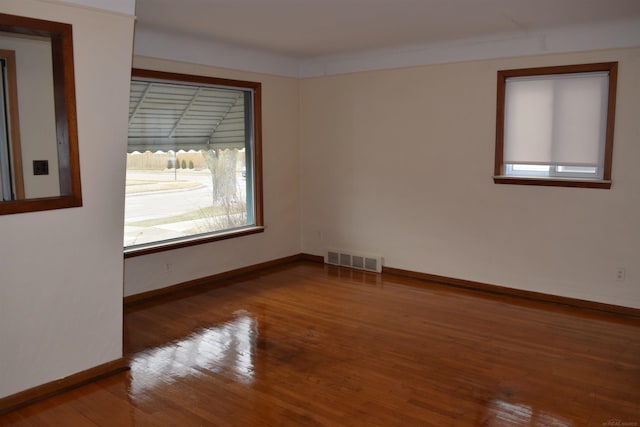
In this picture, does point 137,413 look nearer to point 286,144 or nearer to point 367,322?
point 367,322

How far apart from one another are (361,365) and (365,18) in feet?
9.21

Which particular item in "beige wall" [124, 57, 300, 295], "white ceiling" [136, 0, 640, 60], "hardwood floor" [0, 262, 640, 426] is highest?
"white ceiling" [136, 0, 640, 60]

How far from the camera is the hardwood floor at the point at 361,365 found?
9.77 feet

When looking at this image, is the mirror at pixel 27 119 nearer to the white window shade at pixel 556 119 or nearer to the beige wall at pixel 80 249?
the beige wall at pixel 80 249

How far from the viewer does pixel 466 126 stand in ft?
17.7

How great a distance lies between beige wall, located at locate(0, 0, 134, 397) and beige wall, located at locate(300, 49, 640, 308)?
3.33m

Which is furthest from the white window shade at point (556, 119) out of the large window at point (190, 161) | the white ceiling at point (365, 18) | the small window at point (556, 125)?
the large window at point (190, 161)

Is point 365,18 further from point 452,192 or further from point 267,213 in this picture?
point 267,213

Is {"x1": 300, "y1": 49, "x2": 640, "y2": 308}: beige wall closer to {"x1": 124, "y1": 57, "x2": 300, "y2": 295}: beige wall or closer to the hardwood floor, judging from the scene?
{"x1": 124, "y1": 57, "x2": 300, "y2": 295}: beige wall

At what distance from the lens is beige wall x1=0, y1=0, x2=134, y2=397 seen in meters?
3.02

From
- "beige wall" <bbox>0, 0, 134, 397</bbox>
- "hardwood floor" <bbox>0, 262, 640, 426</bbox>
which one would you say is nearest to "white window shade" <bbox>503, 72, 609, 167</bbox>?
"hardwood floor" <bbox>0, 262, 640, 426</bbox>

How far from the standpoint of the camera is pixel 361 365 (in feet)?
11.9

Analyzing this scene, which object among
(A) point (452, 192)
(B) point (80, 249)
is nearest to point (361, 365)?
(B) point (80, 249)

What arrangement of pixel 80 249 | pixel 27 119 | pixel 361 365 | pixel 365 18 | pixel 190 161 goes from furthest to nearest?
1. pixel 190 161
2. pixel 365 18
3. pixel 27 119
4. pixel 361 365
5. pixel 80 249
